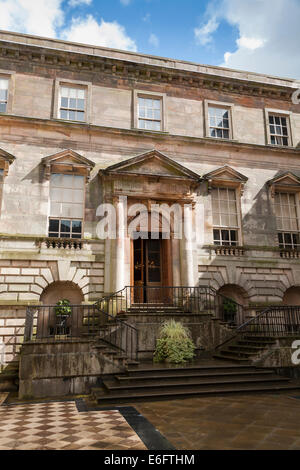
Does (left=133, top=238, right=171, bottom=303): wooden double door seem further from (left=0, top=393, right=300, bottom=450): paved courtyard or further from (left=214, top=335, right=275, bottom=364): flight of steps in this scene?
(left=0, top=393, right=300, bottom=450): paved courtyard

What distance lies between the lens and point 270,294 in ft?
48.9

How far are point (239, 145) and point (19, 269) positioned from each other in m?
10.8

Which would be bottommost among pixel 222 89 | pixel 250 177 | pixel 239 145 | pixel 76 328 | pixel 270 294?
pixel 76 328

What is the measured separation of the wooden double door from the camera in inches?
556

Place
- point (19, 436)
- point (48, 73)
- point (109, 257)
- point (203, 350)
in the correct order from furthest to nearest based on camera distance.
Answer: point (48, 73) < point (109, 257) < point (203, 350) < point (19, 436)

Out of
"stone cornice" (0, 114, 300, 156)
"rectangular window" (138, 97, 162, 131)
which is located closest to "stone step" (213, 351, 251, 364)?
"stone cornice" (0, 114, 300, 156)

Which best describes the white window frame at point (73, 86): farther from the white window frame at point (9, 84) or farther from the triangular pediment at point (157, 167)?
the triangular pediment at point (157, 167)

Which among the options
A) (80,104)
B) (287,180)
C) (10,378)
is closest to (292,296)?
(287,180)

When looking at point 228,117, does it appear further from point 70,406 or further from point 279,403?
point 70,406

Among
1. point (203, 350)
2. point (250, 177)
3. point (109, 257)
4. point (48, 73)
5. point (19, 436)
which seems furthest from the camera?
point (250, 177)

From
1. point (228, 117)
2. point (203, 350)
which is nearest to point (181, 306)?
point (203, 350)

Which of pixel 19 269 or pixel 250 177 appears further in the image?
pixel 250 177

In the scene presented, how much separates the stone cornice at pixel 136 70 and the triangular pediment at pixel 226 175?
4168 millimetres

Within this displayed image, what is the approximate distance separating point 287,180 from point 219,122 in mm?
4155
